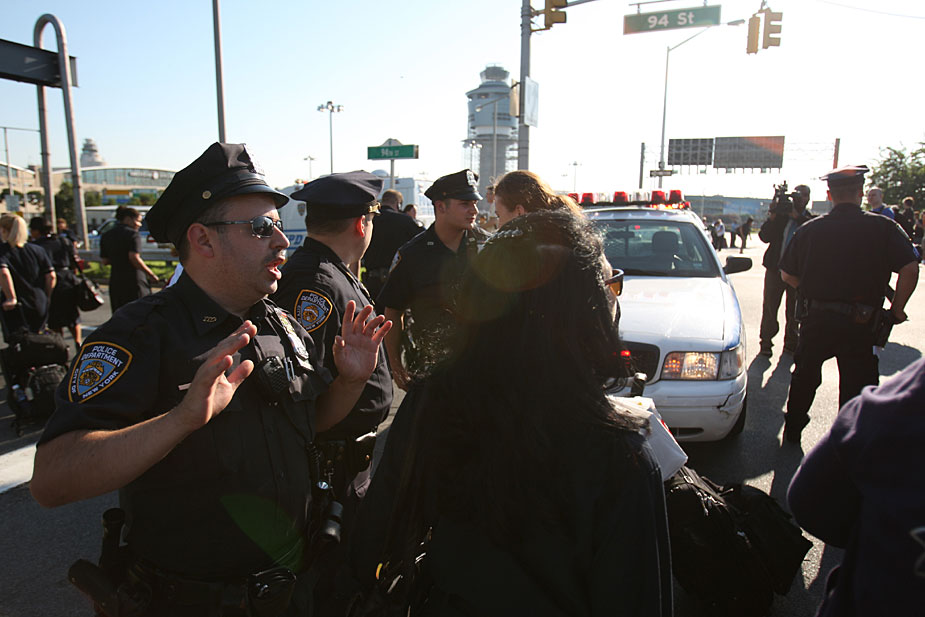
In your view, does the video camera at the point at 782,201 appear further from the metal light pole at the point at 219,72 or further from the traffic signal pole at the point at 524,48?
the metal light pole at the point at 219,72

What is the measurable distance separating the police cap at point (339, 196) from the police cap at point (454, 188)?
129 centimetres

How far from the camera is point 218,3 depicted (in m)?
11.7

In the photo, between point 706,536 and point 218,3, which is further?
point 218,3

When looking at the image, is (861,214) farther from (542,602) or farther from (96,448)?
(96,448)

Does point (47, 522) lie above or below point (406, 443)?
below

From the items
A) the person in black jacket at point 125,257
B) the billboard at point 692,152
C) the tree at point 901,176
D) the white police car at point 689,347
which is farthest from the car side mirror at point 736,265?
the billboard at point 692,152

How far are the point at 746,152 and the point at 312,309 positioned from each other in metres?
57.8

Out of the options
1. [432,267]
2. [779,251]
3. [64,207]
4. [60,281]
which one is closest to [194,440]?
[432,267]

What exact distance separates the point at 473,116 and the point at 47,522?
13535 cm

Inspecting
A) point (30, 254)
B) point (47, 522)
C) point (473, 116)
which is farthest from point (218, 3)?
point (473, 116)

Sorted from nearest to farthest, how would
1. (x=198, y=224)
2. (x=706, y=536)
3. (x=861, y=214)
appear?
(x=198, y=224) → (x=706, y=536) → (x=861, y=214)

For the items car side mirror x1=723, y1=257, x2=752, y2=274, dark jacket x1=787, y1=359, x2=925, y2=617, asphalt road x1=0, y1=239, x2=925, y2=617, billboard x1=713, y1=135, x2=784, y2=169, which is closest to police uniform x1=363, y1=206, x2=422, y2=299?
car side mirror x1=723, y1=257, x2=752, y2=274

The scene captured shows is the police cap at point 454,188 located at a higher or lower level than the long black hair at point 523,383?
higher

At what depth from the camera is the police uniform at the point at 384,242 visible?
7.68 m
